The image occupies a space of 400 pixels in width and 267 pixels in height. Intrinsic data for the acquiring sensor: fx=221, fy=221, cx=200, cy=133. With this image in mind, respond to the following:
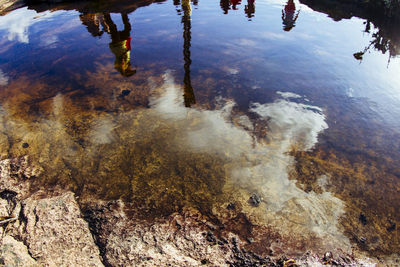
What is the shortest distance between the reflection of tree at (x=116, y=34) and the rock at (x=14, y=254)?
3.94 metres

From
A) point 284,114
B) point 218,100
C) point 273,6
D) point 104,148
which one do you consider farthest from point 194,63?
point 273,6

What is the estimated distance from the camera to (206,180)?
289 cm

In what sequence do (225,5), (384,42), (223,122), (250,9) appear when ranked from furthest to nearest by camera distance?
(225,5) → (250,9) → (384,42) → (223,122)

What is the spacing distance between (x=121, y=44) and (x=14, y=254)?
604 cm

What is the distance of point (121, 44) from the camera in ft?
21.9

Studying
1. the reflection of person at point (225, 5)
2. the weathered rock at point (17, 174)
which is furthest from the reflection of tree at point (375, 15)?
the weathered rock at point (17, 174)

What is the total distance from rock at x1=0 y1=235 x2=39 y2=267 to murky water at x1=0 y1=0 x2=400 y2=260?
71cm

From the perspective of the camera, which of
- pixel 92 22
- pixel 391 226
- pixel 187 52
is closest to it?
pixel 391 226

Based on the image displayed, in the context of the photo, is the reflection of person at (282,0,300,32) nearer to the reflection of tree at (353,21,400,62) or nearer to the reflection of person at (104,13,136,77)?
the reflection of tree at (353,21,400,62)

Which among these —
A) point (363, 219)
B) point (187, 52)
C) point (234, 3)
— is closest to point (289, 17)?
point (234, 3)

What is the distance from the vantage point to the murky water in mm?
2660

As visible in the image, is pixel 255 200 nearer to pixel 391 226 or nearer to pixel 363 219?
pixel 363 219

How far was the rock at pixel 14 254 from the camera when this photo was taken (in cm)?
194

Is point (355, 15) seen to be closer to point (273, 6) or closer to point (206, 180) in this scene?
point (273, 6)
